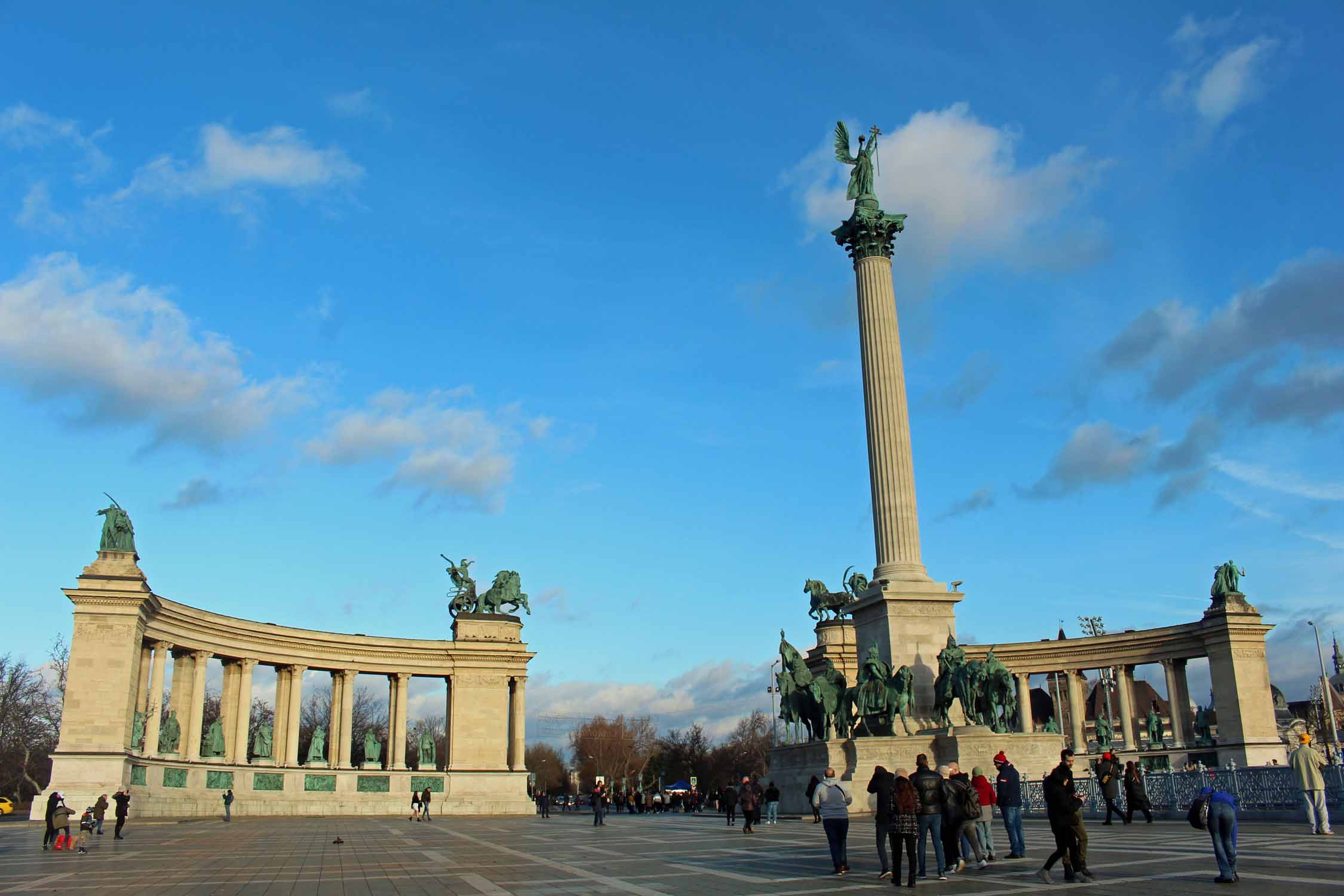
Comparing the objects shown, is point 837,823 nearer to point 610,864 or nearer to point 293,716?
point 610,864

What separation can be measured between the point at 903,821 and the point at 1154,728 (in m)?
57.3

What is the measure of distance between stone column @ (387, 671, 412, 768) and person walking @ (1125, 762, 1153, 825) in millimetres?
46882

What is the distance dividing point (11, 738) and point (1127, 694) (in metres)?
79.2

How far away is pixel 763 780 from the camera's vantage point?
46.2 metres

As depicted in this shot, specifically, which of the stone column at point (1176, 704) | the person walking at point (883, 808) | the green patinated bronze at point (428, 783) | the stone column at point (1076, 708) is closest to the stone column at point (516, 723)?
the green patinated bronze at point (428, 783)

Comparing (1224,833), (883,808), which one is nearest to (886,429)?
(883,808)

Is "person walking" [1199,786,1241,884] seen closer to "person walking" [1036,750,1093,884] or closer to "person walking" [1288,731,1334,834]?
"person walking" [1036,750,1093,884]

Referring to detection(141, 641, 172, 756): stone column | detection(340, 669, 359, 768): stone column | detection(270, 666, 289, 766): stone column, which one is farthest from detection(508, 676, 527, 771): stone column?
detection(141, 641, 172, 756): stone column

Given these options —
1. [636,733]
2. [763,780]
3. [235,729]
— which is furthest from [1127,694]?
[636,733]

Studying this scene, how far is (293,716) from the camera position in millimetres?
60469

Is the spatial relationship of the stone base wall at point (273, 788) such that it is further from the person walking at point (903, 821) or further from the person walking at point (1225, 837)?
the person walking at point (1225, 837)

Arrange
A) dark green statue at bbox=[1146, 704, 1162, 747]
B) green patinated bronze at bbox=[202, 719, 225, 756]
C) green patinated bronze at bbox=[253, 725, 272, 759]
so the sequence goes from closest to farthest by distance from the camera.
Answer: green patinated bronze at bbox=[202, 719, 225, 756]
green patinated bronze at bbox=[253, 725, 272, 759]
dark green statue at bbox=[1146, 704, 1162, 747]

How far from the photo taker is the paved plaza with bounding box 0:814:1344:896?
14.4 m

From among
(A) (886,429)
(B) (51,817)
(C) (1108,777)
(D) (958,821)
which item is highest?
(A) (886,429)
